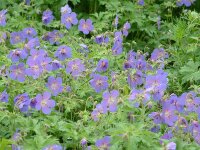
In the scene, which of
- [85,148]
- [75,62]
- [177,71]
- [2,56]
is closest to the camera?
[85,148]

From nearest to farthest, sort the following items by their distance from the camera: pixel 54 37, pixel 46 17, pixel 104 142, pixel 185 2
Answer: pixel 104 142 → pixel 54 37 → pixel 46 17 → pixel 185 2

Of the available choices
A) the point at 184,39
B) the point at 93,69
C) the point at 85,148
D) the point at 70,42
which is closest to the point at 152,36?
the point at 184,39

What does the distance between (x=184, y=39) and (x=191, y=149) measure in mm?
1934

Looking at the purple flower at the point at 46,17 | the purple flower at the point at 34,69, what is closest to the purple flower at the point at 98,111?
the purple flower at the point at 34,69

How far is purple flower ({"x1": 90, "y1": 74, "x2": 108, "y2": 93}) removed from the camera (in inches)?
143

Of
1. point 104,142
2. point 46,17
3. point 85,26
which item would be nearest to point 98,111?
point 104,142

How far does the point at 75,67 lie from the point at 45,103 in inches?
15.0

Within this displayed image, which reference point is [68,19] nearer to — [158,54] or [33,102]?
[158,54]

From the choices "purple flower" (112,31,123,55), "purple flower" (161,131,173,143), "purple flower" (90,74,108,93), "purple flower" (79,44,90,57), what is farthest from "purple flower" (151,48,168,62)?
"purple flower" (161,131,173,143)

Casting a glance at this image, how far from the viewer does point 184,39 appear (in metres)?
4.77

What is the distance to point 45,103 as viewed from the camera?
3.36m

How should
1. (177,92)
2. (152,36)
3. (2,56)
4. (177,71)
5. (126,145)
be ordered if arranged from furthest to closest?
(152,36), (177,71), (177,92), (2,56), (126,145)

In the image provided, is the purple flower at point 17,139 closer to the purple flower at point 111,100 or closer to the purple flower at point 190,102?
the purple flower at point 111,100

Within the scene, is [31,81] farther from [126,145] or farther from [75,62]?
[126,145]
